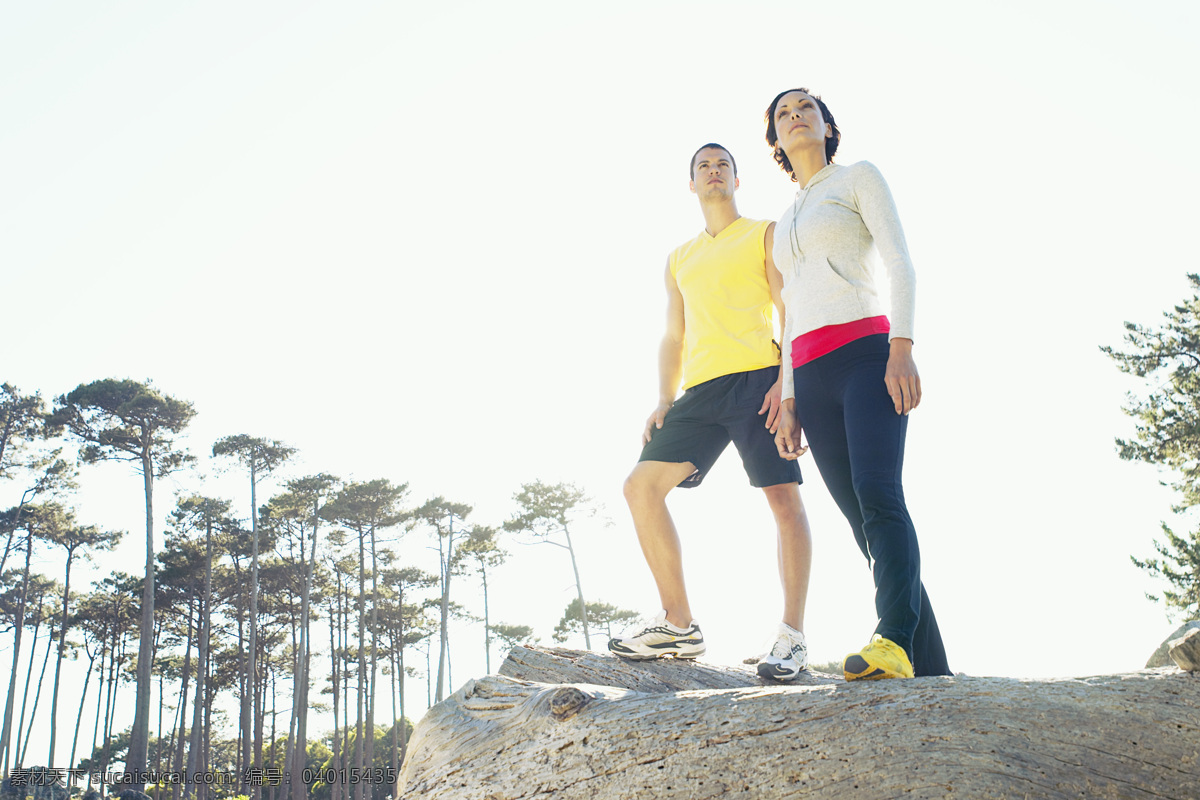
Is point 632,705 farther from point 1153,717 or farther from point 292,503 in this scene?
point 292,503

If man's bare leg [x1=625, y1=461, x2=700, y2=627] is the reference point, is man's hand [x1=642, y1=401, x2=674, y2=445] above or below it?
above

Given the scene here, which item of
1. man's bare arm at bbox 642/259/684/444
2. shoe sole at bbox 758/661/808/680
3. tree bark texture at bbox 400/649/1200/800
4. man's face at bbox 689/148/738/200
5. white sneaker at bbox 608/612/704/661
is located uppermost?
man's face at bbox 689/148/738/200

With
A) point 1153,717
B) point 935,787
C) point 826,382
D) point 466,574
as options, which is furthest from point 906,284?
point 466,574

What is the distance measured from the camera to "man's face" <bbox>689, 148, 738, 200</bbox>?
12.2 ft

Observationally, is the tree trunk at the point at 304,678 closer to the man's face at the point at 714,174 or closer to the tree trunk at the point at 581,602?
the tree trunk at the point at 581,602

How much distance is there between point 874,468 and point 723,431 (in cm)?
113

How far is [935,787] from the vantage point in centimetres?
149

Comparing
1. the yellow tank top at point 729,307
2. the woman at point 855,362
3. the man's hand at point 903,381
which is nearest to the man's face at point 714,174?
the yellow tank top at point 729,307

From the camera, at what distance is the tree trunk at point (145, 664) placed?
65.1 feet

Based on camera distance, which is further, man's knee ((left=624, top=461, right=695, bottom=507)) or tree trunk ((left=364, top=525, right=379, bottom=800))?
tree trunk ((left=364, top=525, right=379, bottom=800))

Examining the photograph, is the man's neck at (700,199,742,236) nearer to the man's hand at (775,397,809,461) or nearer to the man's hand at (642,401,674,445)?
the man's hand at (642,401,674,445)

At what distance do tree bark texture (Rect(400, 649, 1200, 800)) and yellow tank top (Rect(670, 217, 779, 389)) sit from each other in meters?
1.75

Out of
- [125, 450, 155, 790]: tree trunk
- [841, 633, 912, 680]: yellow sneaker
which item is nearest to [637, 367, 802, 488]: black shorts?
[841, 633, 912, 680]: yellow sneaker

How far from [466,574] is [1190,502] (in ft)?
87.6
